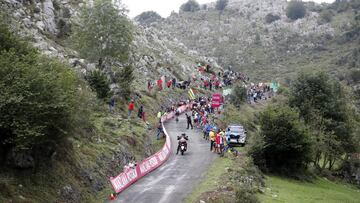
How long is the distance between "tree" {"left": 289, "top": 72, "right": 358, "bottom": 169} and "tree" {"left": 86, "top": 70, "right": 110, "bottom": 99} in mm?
23423

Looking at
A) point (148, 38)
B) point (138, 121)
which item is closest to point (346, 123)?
point (138, 121)

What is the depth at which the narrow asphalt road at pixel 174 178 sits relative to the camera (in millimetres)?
25719

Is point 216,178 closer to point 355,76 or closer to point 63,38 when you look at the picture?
point 63,38

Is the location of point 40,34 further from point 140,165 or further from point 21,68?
point 21,68

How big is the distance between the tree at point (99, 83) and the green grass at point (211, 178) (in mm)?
13252

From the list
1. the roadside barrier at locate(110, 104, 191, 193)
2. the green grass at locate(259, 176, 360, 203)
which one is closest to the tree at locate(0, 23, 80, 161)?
the roadside barrier at locate(110, 104, 191, 193)

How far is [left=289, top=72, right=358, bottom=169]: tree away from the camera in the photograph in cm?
5106

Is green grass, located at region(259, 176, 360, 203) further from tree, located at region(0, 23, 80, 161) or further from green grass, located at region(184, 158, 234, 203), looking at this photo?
tree, located at region(0, 23, 80, 161)

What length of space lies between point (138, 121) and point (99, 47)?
1419 centimetres

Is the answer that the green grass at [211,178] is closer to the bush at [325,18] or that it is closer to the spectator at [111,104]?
the spectator at [111,104]

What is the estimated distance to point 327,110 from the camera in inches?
2131

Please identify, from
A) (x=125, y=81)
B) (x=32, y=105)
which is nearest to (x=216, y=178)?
(x=32, y=105)

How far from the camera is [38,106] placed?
Answer: 746 inches

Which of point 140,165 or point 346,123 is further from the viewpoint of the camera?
point 346,123
